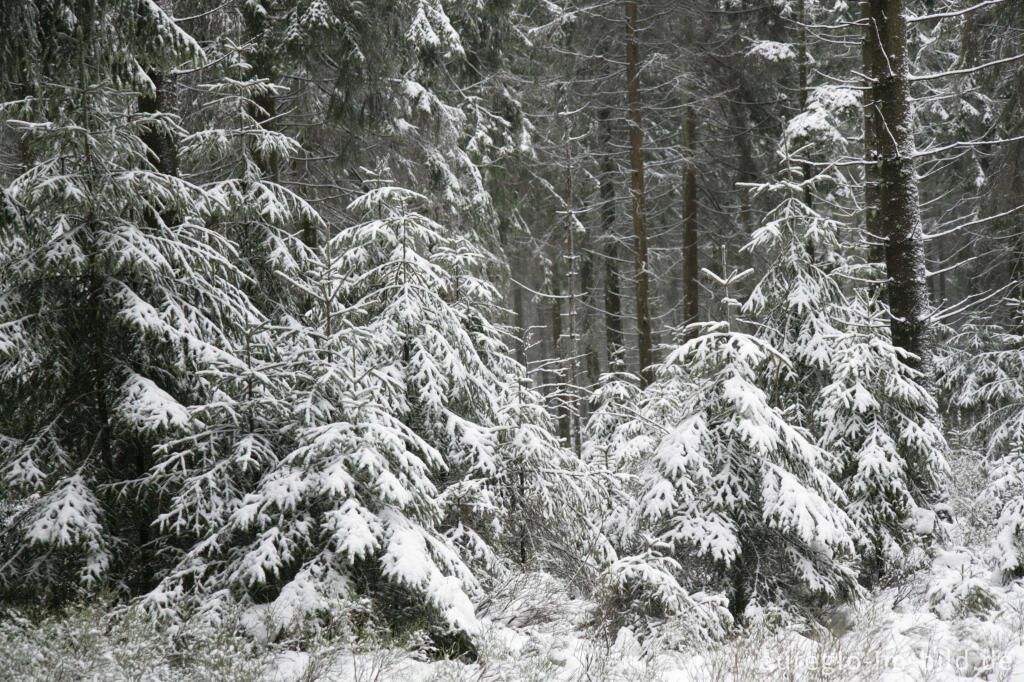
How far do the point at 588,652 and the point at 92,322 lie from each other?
17.2 ft

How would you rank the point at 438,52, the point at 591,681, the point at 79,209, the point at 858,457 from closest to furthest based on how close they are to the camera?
the point at 591,681 < the point at 79,209 < the point at 858,457 < the point at 438,52

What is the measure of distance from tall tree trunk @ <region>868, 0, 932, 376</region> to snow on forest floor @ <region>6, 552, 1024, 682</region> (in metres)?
2.82

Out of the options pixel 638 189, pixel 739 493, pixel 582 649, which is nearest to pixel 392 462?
pixel 582 649

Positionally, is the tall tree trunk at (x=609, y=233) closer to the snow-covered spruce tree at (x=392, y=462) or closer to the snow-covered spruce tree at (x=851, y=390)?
Result: the snow-covered spruce tree at (x=851, y=390)

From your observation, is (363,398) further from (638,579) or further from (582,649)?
(638,579)

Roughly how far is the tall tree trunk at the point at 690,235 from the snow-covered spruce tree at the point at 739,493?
363 inches

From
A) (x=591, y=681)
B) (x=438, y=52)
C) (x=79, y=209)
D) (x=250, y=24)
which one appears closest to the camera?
(x=591, y=681)

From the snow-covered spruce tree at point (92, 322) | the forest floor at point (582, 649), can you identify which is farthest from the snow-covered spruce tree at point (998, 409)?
the snow-covered spruce tree at point (92, 322)

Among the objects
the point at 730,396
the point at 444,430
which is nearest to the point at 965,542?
the point at 730,396

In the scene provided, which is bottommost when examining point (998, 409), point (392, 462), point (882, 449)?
point (998, 409)

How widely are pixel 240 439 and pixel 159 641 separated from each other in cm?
187

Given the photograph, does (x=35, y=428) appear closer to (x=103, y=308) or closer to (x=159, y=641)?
(x=103, y=308)

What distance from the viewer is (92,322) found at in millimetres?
5645

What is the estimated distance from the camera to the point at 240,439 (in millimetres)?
5820
